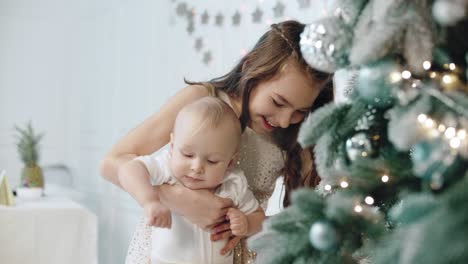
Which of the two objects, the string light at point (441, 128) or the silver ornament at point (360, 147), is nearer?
the string light at point (441, 128)

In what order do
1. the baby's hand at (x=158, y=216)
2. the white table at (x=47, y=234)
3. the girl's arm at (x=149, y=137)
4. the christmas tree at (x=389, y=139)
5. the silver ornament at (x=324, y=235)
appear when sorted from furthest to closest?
1. the white table at (x=47, y=234)
2. the girl's arm at (x=149, y=137)
3. the baby's hand at (x=158, y=216)
4. the silver ornament at (x=324, y=235)
5. the christmas tree at (x=389, y=139)

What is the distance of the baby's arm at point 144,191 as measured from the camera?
1.29 m

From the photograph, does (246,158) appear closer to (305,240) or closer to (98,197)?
(305,240)

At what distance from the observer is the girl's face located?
1.40 m

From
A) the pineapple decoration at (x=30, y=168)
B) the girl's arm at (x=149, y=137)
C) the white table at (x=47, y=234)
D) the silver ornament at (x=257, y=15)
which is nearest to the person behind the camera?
the girl's arm at (x=149, y=137)

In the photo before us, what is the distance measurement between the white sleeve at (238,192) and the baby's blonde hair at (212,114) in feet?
0.31

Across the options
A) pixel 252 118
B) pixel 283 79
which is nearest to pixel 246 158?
pixel 252 118

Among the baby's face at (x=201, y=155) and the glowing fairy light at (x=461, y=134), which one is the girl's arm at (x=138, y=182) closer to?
the baby's face at (x=201, y=155)

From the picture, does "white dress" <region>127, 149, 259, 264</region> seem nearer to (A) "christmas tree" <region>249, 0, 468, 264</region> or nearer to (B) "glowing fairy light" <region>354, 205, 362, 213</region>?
(A) "christmas tree" <region>249, 0, 468, 264</region>

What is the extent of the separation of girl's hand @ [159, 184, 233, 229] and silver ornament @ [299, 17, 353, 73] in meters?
0.56

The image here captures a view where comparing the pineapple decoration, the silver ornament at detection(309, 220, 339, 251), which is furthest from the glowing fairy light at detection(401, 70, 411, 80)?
the pineapple decoration

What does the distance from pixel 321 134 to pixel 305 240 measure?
0.48ft

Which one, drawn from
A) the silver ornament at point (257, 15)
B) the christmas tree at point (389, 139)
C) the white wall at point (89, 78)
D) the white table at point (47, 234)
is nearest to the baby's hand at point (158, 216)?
the christmas tree at point (389, 139)

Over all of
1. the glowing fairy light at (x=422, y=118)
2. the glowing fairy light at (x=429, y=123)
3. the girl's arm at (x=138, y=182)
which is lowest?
the girl's arm at (x=138, y=182)
